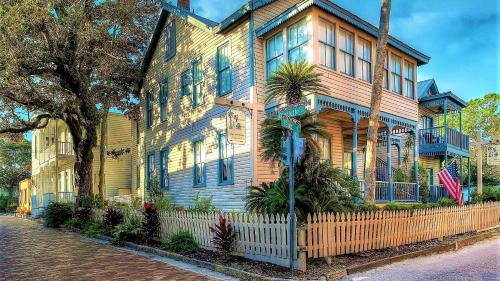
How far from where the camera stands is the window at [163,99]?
23.0 metres

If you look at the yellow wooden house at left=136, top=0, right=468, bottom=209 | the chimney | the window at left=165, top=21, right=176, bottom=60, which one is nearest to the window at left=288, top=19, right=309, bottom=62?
the yellow wooden house at left=136, top=0, right=468, bottom=209

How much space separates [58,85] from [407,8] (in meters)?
17.9

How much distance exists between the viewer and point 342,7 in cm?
1545

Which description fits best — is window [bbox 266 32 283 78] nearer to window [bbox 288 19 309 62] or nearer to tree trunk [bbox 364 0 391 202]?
window [bbox 288 19 309 62]

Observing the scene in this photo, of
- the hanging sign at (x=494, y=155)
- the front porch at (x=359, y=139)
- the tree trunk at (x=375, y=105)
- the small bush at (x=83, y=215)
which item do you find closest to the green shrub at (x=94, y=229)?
the small bush at (x=83, y=215)

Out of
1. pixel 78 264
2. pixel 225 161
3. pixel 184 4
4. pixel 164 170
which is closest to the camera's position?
pixel 78 264

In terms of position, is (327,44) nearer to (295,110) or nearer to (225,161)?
(225,161)

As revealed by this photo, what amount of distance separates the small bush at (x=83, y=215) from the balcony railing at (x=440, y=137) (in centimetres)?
1864

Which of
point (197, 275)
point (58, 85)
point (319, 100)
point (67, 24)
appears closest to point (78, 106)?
point (58, 85)

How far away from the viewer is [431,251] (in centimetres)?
1165

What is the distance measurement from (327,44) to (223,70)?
15.5 feet

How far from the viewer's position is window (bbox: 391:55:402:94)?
19219mm

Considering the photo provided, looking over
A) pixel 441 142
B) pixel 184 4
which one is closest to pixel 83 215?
A: pixel 184 4

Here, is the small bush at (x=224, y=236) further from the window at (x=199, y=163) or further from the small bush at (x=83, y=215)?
the small bush at (x=83, y=215)
